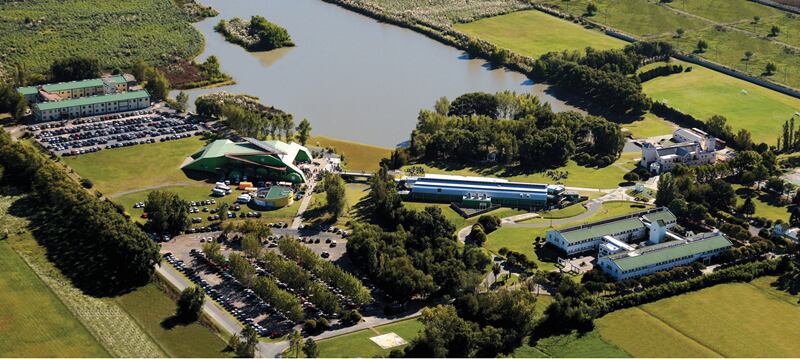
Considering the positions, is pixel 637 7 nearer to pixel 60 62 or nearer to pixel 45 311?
pixel 60 62

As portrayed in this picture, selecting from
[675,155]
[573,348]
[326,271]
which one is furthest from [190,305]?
[675,155]

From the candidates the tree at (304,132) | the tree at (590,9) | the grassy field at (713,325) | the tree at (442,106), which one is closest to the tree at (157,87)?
the tree at (304,132)

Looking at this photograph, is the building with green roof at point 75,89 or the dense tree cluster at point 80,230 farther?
the building with green roof at point 75,89

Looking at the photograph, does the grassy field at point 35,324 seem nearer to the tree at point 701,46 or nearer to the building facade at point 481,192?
the building facade at point 481,192

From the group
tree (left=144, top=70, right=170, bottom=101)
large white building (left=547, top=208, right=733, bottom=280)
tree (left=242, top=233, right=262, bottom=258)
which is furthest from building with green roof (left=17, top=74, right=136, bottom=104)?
large white building (left=547, top=208, right=733, bottom=280)

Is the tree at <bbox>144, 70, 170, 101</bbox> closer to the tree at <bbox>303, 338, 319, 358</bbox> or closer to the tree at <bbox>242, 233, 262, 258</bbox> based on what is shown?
the tree at <bbox>242, 233, 262, 258</bbox>

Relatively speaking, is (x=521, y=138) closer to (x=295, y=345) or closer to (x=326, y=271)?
(x=326, y=271)
